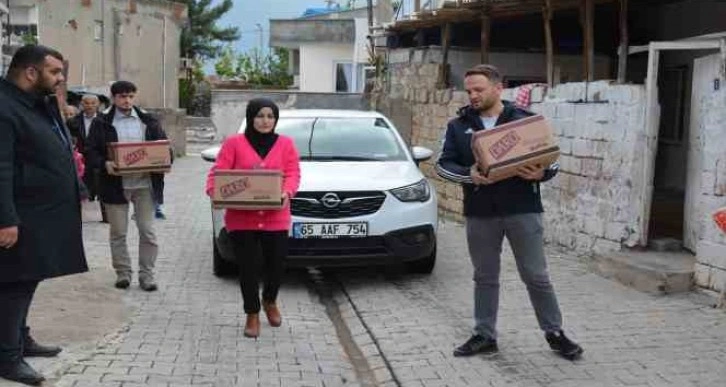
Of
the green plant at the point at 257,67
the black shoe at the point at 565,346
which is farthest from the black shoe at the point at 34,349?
the green plant at the point at 257,67

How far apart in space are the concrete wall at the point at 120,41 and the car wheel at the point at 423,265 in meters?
18.9

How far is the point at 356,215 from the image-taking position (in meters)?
7.61

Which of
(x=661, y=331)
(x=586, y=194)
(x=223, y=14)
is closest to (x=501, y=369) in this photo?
(x=661, y=331)

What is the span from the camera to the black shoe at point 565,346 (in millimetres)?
5492

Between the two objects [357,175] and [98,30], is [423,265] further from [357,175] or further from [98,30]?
[98,30]

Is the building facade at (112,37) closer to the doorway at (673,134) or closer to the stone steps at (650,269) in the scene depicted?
the doorway at (673,134)

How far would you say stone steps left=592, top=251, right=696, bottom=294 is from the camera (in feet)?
23.8

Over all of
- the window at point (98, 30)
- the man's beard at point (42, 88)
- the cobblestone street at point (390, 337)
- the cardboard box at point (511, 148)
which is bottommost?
the cobblestone street at point (390, 337)

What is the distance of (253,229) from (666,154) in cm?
831

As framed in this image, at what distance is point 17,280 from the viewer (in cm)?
459

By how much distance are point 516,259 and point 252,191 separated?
1.79 metres

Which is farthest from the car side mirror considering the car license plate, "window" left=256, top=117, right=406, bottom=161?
the car license plate

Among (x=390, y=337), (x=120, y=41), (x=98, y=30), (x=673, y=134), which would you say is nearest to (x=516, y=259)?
(x=390, y=337)

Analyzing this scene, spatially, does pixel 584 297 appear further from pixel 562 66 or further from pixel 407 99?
pixel 407 99
